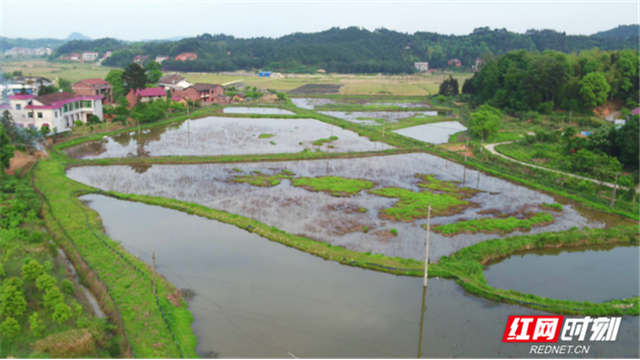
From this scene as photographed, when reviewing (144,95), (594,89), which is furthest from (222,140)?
(594,89)

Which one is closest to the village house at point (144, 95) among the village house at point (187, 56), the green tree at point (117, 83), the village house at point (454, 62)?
the green tree at point (117, 83)

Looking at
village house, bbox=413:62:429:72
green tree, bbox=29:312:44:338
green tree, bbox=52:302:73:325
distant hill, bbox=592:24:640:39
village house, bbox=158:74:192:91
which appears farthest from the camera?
distant hill, bbox=592:24:640:39

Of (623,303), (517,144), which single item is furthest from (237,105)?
(623,303)

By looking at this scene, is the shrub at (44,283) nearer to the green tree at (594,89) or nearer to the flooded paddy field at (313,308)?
the flooded paddy field at (313,308)

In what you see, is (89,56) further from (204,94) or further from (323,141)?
(323,141)

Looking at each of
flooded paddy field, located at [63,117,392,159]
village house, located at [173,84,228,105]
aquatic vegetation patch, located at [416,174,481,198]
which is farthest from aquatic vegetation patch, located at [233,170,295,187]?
village house, located at [173,84,228,105]

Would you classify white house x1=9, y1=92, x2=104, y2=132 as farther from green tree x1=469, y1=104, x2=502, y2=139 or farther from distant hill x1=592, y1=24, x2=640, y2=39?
distant hill x1=592, y1=24, x2=640, y2=39
